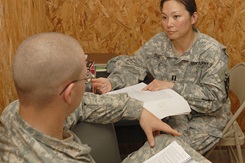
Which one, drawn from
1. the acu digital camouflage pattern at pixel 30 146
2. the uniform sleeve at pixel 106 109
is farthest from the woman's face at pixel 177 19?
the acu digital camouflage pattern at pixel 30 146

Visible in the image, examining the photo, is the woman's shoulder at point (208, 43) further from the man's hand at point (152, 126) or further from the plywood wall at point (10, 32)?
the plywood wall at point (10, 32)

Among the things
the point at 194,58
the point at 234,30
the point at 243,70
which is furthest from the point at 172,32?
the point at 234,30

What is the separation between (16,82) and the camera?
2.75 ft

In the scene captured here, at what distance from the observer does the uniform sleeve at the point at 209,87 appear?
65.7 inches

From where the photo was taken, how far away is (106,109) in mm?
1233

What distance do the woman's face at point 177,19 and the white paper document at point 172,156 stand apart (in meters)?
0.83

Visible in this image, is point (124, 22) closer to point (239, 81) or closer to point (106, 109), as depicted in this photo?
point (239, 81)

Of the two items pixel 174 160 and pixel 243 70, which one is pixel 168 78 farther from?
pixel 174 160

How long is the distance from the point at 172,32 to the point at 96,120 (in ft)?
2.75

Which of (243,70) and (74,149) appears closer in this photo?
(74,149)

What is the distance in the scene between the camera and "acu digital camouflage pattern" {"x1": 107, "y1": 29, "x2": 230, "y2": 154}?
1.69 meters

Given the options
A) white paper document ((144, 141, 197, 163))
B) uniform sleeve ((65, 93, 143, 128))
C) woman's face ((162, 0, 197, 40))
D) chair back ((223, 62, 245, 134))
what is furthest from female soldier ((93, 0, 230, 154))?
white paper document ((144, 141, 197, 163))

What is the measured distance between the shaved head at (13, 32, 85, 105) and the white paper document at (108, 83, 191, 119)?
631 mm

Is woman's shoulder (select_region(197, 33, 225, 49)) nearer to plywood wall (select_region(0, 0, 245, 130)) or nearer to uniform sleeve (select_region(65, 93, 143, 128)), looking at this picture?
plywood wall (select_region(0, 0, 245, 130))
